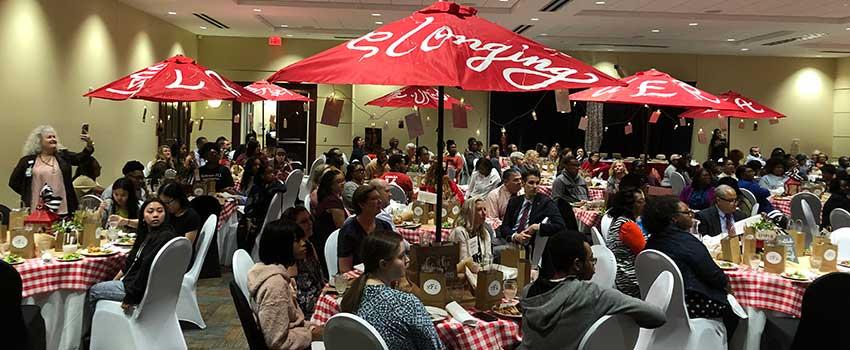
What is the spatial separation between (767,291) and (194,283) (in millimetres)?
3984

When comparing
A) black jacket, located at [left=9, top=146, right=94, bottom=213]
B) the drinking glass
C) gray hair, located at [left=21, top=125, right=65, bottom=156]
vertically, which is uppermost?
gray hair, located at [left=21, top=125, right=65, bottom=156]

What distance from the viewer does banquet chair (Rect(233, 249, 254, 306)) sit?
3.75 m

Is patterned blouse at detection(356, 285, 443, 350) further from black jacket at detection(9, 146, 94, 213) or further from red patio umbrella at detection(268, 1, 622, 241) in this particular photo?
black jacket at detection(9, 146, 94, 213)

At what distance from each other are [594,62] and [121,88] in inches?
597

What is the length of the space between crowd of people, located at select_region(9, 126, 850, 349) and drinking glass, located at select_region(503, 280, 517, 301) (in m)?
0.22

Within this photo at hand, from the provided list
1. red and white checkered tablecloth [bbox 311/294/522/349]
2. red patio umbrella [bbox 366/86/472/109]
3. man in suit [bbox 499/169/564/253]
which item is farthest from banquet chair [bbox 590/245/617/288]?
red patio umbrella [bbox 366/86/472/109]

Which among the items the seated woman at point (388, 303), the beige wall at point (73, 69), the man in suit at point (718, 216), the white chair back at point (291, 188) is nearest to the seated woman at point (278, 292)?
the seated woman at point (388, 303)

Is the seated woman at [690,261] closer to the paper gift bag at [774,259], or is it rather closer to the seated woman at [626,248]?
the seated woman at [626,248]

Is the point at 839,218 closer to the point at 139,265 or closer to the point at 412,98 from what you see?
the point at 139,265

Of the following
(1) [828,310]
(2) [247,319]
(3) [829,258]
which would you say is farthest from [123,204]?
(3) [829,258]

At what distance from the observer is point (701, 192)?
7.74 m

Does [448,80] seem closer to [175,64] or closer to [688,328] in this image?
[688,328]

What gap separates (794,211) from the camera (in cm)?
779

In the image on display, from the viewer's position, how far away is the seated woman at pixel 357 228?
15.1 feet
